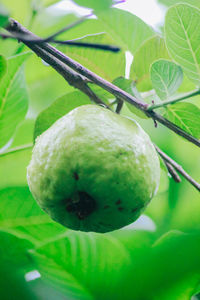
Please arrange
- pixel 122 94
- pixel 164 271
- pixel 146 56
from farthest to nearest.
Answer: pixel 146 56, pixel 122 94, pixel 164 271

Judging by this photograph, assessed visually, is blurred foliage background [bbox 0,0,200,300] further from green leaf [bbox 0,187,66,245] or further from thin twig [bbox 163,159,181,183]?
thin twig [bbox 163,159,181,183]

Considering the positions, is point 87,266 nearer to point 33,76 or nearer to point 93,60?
point 93,60

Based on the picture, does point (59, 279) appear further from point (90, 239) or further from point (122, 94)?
point (122, 94)

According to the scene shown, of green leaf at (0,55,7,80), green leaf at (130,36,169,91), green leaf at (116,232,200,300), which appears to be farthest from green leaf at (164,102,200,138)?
green leaf at (0,55,7,80)

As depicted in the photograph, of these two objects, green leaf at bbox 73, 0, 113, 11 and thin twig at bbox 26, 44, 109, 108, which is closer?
green leaf at bbox 73, 0, 113, 11

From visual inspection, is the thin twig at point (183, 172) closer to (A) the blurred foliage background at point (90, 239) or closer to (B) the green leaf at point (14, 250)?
(A) the blurred foliage background at point (90, 239)

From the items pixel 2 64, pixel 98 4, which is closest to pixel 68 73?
pixel 2 64
